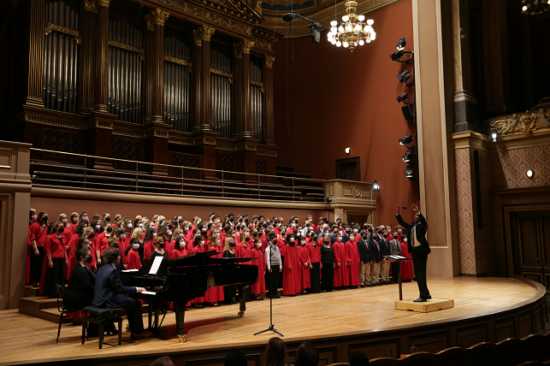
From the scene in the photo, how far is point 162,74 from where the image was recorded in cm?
1447

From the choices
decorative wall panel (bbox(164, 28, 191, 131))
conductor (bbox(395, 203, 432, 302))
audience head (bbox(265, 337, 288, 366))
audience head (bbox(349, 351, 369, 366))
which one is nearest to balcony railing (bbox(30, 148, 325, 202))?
decorative wall panel (bbox(164, 28, 191, 131))

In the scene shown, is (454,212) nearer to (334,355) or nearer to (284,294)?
(284,294)

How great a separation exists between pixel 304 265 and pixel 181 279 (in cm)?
452

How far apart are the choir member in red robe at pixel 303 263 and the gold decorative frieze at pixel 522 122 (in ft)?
23.0

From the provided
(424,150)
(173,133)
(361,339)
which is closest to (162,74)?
(173,133)

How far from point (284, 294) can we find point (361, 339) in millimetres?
4582

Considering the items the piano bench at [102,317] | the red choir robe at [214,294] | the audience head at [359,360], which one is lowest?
the red choir robe at [214,294]

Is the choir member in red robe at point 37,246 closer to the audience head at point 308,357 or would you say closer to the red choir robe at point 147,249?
the red choir robe at point 147,249

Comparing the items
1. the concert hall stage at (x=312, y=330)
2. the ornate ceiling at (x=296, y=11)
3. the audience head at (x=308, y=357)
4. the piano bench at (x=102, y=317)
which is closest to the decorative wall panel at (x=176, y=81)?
the ornate ceiling at (x=296, y=11)

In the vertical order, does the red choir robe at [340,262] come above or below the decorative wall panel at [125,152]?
below

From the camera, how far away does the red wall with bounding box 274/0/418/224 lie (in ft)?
52.5

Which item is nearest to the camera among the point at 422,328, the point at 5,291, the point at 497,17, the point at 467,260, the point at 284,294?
the point at 422,328

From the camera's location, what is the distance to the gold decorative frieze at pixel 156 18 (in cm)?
1420

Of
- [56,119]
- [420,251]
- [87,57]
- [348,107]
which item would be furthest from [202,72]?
[420,251]
